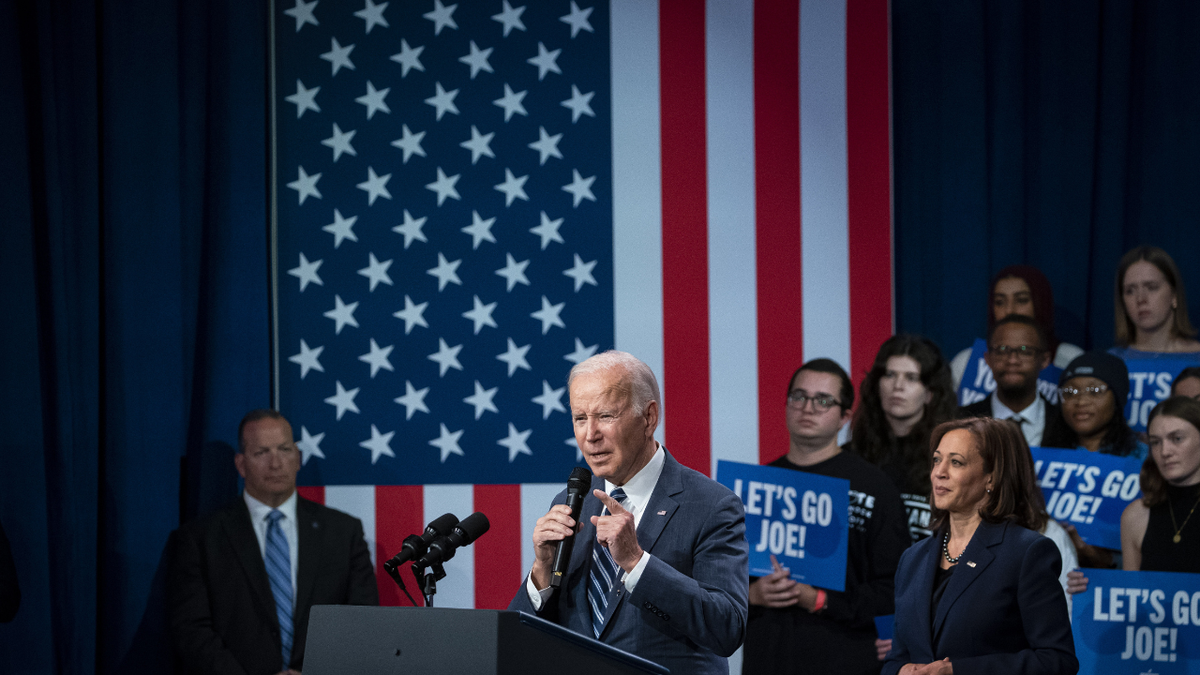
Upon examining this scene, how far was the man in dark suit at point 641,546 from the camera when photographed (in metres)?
2.16

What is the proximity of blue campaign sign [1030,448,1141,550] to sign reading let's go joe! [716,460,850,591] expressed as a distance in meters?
0.76

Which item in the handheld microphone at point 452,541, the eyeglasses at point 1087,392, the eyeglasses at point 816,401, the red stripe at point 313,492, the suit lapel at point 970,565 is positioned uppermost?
the eyeglasses at point 1087,392

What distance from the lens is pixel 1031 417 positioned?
13.7 feet

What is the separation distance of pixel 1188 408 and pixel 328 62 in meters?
3.92

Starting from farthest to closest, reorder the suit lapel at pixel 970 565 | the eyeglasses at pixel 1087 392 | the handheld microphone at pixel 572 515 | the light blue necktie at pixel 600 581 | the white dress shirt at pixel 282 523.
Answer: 1. the white dress shirt at pixel 282 523
2. the eyeglasses at pixel 1087 392
3. the suit lapel at pixel 970 565
4. the light blue necktie at pixel 600 581
5. the handheld microphone at pixel 572 515

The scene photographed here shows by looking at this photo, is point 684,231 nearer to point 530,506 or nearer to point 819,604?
point 530,506

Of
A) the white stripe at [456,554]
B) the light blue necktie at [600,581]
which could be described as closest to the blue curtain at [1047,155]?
the white stripe at [456,554]

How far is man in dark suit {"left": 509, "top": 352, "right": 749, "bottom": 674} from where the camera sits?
216 cm

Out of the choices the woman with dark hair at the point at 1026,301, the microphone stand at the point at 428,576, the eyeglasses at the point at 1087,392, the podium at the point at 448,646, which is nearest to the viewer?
the podium at the point at 448,646

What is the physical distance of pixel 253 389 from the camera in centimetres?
488

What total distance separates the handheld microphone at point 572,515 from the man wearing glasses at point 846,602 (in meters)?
1.65

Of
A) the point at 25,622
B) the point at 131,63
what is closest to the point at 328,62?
the point at 131,63

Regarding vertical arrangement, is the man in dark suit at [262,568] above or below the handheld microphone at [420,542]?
below

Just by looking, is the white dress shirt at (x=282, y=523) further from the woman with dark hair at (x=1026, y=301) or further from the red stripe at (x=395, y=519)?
the woman with dark hair at (x=1026, y=301)
